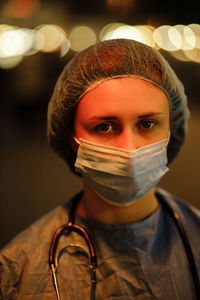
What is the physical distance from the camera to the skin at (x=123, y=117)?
102 centimetres

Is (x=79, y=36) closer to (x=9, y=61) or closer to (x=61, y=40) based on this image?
(x=61, y=40)

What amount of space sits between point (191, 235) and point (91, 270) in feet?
Result: 1.61

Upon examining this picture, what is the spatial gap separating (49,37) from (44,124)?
145 cm

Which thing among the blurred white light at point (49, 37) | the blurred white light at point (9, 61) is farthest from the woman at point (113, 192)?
the blurred white light at point (9, 61)

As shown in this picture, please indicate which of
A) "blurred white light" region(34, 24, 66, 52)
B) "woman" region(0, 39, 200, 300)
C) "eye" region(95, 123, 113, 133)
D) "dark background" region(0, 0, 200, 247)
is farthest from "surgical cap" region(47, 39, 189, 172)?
"blurred white light" region(34, 24, 66, 52)

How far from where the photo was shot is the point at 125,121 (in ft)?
3.37

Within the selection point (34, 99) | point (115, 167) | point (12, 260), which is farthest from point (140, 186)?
point (34, 99)

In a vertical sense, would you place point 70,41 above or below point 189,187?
above

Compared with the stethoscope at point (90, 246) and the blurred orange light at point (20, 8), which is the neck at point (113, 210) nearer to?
the stethoscope at point (90, 246)

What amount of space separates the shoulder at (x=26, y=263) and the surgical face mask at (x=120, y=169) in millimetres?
339

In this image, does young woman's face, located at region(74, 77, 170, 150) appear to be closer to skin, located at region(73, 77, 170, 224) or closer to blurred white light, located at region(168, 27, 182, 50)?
skin, located at region(73, 77, 170, 224)

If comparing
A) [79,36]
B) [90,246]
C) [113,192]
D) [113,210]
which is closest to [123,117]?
[113,192]

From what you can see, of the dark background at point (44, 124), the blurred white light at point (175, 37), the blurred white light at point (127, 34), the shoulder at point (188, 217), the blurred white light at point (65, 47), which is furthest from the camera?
the blurred white light at point (65, 47)

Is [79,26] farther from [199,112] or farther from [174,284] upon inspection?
[174,284]
